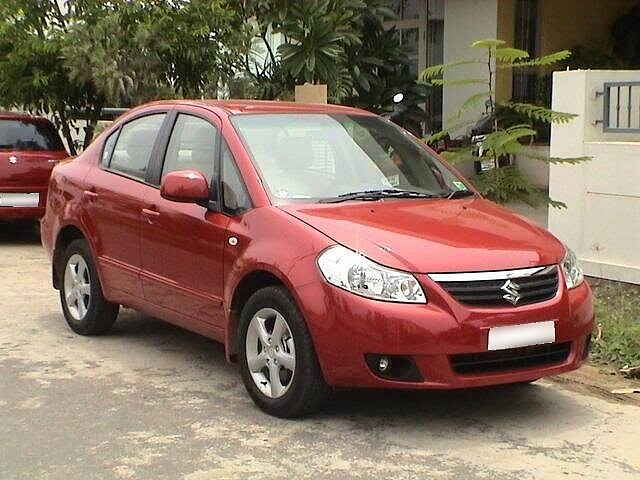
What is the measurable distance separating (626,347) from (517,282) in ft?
6.08

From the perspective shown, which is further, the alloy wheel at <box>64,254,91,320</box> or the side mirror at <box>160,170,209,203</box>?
the alloy wheel at <box>64,254,91,320</box>

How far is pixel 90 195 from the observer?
6.88 m

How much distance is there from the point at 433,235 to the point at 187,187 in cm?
147

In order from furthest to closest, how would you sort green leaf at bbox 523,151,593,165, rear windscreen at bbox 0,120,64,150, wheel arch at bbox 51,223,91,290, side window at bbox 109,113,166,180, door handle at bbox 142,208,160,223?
rear windscreen at bbox 0,120,64,150
green leaf at bbox 523,151,593,165
wheel arch at bbox 51,223,91,290
side window at bbox 109,113,166,180
door handle at bbox 142,208,160,223

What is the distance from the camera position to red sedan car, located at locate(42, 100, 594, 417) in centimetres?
470

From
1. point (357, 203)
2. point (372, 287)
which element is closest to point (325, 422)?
point (372, 287)

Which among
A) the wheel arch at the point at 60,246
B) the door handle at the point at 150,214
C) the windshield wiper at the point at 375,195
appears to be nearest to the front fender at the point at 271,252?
the windshield wiper at the point at 375,195

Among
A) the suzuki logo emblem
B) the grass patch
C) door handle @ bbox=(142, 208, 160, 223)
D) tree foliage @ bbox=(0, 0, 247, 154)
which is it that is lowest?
the grass patch

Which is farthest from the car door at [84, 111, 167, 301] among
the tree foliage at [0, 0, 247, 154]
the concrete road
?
the tree foliage at [0, 0, 247, 154]

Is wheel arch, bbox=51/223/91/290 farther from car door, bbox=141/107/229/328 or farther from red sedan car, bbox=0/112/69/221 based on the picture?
red sedan car, bbox=0/112/69/221

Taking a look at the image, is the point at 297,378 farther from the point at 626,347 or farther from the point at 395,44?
the point at 395,44

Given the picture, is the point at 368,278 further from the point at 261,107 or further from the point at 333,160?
the point at 261,107

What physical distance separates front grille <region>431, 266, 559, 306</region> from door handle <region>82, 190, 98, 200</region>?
3049mm

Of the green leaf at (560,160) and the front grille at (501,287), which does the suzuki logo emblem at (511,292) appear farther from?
the green leaf at (560,160)
